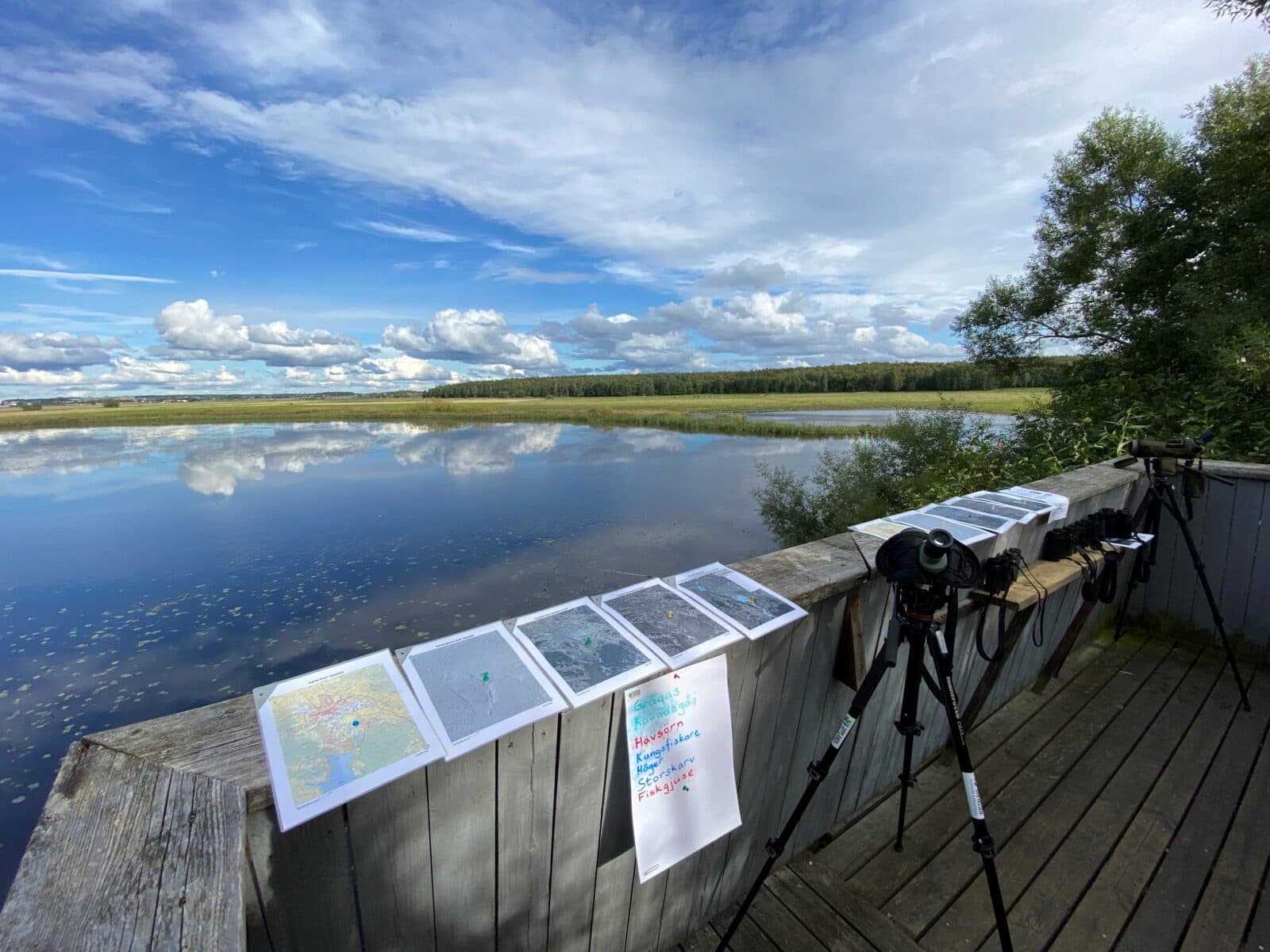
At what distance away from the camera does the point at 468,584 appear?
11922mm

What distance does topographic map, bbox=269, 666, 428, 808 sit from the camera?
797 millimetres

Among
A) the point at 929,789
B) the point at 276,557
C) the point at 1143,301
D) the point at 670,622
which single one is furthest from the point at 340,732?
the point at 276,557

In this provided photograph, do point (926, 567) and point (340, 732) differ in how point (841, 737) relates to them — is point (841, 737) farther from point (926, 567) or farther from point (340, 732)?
point (340, 732)

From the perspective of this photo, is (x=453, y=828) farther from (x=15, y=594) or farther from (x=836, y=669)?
(x=15, y=594)

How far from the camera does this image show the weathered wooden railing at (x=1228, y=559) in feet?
9.82

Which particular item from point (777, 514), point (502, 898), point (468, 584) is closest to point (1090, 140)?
point (777, 514)

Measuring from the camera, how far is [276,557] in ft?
44.6

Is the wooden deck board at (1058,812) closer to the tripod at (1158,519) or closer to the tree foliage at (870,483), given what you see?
the tripod at (1158,519)

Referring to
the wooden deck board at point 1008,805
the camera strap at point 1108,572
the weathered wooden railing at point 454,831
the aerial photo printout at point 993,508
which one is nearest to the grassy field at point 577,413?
the wooden deck board at point 1008,805

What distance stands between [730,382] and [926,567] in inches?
3293

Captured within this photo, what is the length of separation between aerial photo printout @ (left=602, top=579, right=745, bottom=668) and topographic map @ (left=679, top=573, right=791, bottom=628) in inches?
1.8

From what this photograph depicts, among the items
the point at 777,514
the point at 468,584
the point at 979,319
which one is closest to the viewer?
the point at 979,319

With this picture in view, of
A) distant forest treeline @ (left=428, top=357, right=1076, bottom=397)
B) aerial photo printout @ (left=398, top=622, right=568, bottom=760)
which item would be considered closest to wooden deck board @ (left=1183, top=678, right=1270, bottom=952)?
aerial photo printout @ (left=398, top=622, right=568, bottom=760)

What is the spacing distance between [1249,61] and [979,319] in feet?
15.4
